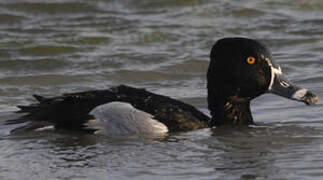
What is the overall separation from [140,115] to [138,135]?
204 mm

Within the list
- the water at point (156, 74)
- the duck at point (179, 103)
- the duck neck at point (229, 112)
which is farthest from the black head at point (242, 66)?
the water at point (156, 74)

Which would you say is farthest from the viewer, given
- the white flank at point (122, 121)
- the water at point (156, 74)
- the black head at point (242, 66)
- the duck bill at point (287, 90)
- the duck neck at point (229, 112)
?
the duck neck at point (229, 112)

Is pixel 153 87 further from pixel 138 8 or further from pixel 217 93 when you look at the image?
pixel 138 8

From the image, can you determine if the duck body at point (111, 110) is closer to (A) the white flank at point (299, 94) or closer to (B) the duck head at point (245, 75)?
(B) the duck head at point (245, 75)

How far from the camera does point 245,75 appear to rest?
9.99 m

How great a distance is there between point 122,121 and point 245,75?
1.41m

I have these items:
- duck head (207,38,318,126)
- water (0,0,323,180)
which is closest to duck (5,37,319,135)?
duck head (207,38,318,126)

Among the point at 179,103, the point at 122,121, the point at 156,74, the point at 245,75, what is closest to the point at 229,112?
the point at 245,75

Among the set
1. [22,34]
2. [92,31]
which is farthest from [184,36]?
[22,34]

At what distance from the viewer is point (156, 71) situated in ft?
44.9

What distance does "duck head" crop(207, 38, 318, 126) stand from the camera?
995 centimetres

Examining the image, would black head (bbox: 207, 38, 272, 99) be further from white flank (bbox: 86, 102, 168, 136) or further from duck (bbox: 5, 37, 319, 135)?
white flank (bbox: 86, 102, 168, 136)

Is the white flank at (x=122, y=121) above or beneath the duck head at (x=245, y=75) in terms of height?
beneath

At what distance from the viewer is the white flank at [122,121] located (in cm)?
960
